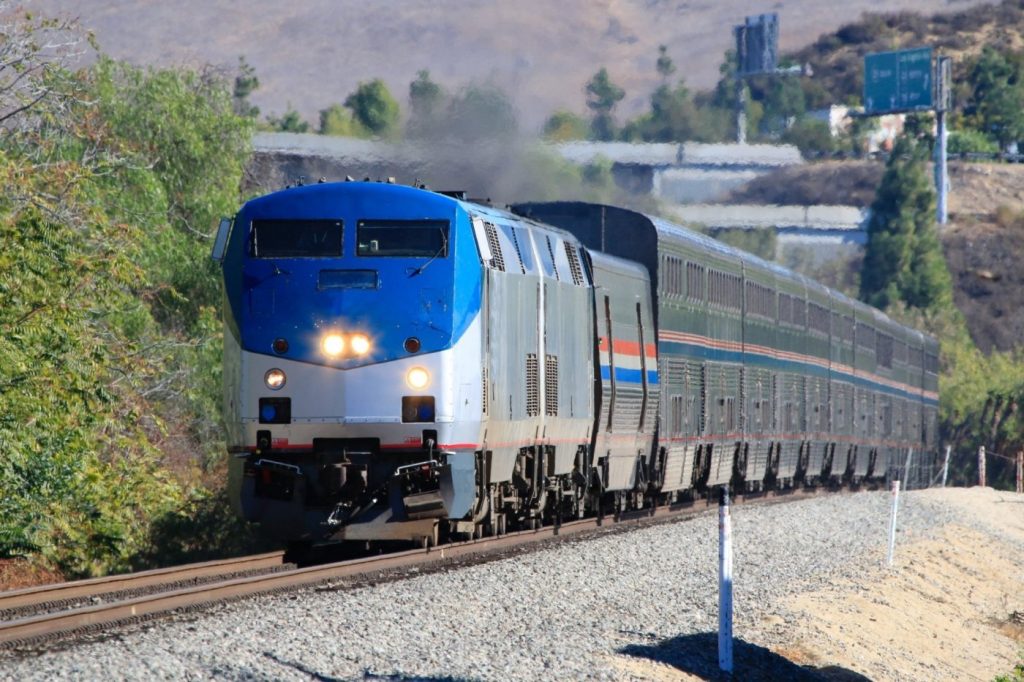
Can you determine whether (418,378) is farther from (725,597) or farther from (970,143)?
(970,143)

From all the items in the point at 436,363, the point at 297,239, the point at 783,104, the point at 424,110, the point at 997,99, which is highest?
the point at 783,104

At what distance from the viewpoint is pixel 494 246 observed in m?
16.5

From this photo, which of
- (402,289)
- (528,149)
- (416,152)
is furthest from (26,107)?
(528,149)

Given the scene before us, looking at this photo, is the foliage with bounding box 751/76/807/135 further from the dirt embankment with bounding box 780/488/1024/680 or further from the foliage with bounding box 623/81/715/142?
the dirt embankment with bounding box 780/488/1024/680

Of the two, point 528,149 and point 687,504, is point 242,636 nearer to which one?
point 687,504

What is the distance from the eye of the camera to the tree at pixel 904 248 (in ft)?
316

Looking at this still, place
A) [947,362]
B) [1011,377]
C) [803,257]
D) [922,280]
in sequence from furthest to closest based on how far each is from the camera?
[803,257] → [922,280] → [947,362] → [1011,377]

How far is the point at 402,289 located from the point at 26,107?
243 inches

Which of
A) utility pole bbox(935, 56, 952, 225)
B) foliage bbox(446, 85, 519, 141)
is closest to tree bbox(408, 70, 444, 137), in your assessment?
foliage bbox(446, 85, 519, 141)

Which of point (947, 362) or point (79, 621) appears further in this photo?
point (947, 362)

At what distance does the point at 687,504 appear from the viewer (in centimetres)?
2853

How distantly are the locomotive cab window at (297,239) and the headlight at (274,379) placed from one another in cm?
113

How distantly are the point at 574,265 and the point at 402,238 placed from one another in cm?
465

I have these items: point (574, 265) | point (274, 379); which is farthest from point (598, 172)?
point (274, 379)
